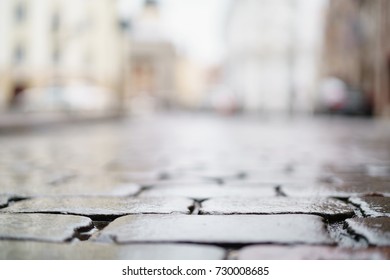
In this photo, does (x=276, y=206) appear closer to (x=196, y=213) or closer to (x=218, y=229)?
(x=196, y=213)

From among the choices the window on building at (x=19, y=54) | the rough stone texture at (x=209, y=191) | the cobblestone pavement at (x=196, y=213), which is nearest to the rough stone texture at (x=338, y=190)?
the cobblestone pavement at (x=196, y=213)

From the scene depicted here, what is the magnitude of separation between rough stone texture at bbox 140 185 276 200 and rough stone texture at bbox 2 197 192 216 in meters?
0.18

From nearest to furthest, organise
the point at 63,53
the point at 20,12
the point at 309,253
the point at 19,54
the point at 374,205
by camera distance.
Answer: the point at 309,253, the point at 374,205, the point at 20,12, the point at 63,53, the point at 19,54

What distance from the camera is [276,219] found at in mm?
1764

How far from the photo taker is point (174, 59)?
192 ft

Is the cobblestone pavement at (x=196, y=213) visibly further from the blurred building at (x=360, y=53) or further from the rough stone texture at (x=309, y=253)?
the blurred building at (x=360, y=53)

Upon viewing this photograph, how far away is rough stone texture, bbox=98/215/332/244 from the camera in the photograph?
4.92 ft

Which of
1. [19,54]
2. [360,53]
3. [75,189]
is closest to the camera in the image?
[75,189]

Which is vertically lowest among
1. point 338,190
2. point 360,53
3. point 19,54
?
point 338,190

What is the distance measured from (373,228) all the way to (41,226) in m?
1.10

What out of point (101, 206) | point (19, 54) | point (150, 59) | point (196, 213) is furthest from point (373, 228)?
point (150, 59)

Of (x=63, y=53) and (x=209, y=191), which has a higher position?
(x=63, y=53)

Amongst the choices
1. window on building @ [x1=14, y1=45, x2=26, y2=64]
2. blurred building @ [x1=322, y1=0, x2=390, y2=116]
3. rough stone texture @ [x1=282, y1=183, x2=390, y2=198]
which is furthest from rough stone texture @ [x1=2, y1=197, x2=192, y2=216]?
window on building @ [x1=14, y1=45, x2=26, y2=64]

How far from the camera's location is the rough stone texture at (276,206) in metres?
1.92
